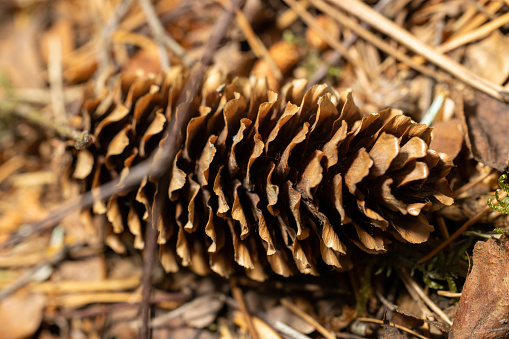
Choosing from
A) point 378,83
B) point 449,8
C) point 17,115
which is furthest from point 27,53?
point 449,8

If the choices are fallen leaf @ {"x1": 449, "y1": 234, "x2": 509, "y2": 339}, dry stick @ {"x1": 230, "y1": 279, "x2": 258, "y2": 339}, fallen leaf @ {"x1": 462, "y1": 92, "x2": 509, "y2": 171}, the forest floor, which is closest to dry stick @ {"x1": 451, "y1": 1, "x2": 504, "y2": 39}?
the forest floor

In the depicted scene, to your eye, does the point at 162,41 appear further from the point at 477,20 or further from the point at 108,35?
the point at 477,20

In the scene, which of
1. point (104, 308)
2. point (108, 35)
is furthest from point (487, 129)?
point (108, 35)

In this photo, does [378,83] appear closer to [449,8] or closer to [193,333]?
[449,8]

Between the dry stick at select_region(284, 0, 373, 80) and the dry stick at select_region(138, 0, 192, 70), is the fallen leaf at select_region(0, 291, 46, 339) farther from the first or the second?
the dry stick at select_region(284, 0, 373, 80)

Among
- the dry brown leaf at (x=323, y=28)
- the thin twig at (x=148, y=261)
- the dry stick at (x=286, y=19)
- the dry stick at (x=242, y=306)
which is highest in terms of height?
the dry stick at (x=286, y=19)

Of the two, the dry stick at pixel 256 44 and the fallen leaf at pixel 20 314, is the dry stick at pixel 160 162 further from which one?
the fallen leaf at pixel 20 314

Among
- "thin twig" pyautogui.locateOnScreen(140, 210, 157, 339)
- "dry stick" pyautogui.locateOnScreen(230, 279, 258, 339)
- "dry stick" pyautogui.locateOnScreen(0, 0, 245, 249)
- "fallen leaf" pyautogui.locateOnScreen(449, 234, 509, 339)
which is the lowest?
"fallen leaf" pyautogui.locateOnScreen(449, 234, 509, 339)

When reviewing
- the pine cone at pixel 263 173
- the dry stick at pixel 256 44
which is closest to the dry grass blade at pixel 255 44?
the dry stick at pixel 256 44

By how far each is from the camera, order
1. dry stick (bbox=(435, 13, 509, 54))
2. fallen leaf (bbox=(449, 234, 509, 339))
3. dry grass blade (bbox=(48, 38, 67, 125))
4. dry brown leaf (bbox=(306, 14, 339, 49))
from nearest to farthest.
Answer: fallen leaf (bbox=(449, 234, 509, 339)), dry stick (bbox=(435, 13, 509, 54)), dry brown leaf (bbox=(306, 14, 339, 49)), dry grass blade (bbox=(48, 38, 67, 125))
